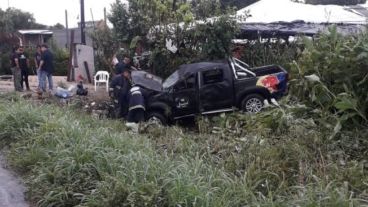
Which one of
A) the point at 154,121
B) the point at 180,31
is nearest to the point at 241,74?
the point at 180,31

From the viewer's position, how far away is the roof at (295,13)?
62.4ft

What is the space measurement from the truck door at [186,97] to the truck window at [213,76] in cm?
29

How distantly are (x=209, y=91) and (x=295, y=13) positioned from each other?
7717 mm

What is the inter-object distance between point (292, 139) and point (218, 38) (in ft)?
32.2

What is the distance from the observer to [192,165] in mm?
5359

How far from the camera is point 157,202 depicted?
4.53 metres

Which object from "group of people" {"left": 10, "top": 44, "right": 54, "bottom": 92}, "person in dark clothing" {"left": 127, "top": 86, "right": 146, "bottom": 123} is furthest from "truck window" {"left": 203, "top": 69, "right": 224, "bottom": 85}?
"group of people" {"left": 10, "top": 44, "right": 54, "bottom": 92}

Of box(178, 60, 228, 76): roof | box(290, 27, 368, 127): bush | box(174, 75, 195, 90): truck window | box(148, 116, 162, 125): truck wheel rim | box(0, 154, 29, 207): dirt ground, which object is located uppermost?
box(290, 27, 368, 127): bush

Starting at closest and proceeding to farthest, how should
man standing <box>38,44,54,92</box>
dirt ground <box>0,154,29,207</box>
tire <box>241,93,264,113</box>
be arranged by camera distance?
dirt ground <box>0,154,29,207</box> → tire <box>241,93,264,113</box> → man standing <box>38,44,54,92</box>

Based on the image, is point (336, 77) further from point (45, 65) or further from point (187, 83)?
point (45, 65)

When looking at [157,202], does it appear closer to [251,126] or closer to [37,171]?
[37,171]

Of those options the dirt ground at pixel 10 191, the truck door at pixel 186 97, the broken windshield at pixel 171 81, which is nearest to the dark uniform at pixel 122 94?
the broken windshield at pixel 171 81

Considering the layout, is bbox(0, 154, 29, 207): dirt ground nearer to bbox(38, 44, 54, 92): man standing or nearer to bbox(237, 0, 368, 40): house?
bbox(38, 44, 54, 92): man standing

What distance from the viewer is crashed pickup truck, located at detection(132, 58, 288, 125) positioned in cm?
1355
